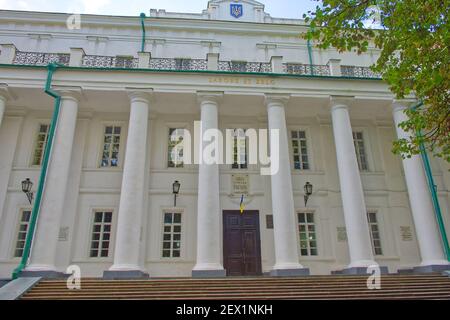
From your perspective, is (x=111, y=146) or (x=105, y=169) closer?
(x=105, y=169)

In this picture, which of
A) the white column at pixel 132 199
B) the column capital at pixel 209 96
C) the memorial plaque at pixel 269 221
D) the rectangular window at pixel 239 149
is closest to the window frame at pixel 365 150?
the memorial plaque at pixel 269 221

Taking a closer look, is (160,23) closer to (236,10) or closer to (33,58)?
(236,10)

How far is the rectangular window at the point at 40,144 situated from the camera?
1490 cm

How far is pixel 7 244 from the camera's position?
1330cm

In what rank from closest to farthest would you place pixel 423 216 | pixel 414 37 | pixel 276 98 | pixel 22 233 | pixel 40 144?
pixel 414 37, pixel 423 216, pixel 22 233, pixel 276 98, pixel 40 144

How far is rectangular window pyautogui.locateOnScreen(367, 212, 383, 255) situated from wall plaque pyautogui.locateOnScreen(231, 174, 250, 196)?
5.45 m

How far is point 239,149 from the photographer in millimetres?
15633

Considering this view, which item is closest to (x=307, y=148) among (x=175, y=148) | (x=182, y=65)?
(x=175, y=148)

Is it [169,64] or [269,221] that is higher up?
[169,64]

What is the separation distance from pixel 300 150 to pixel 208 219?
6.21 meters

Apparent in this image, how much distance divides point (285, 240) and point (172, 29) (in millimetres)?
12675

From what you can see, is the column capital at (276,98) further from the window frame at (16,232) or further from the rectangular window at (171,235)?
the window frame at (16,232)

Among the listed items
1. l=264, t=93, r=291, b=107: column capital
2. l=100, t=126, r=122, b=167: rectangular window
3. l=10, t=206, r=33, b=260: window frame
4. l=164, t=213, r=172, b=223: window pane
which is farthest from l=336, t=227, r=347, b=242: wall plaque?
l=10, t=206, r=33, b=260: window frame
